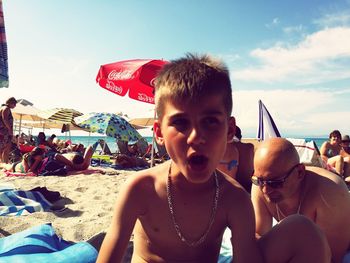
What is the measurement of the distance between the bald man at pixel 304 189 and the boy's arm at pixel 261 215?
0.13 m

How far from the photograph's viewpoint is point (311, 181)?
2.14 metres

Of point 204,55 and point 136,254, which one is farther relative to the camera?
point 136,254

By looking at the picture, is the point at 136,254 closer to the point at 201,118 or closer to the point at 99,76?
the point at 201,118

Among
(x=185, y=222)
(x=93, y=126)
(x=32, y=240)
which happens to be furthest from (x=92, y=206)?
(x=93, y=126)

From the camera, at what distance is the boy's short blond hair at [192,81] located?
1503mm

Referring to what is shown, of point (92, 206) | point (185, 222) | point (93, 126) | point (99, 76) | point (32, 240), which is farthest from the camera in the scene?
point (93, 126)

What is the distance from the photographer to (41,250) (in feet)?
8.27

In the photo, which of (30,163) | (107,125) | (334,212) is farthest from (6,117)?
(334,212)

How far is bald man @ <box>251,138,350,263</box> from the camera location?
6.75 feet

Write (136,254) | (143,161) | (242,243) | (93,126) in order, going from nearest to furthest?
(242,243), (136,254), (93,126), (143,161)

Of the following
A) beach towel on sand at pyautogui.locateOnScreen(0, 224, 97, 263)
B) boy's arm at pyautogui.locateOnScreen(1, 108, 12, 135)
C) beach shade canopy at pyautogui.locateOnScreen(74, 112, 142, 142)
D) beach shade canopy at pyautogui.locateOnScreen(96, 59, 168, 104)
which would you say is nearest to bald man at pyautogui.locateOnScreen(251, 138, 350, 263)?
beach towel on sand at pyautogui.locateOnScreen(0, 224, 97, 263)

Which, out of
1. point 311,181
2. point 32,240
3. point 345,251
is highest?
point 311,181

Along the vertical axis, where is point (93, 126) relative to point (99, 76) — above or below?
below

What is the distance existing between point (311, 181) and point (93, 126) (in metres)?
9.32
